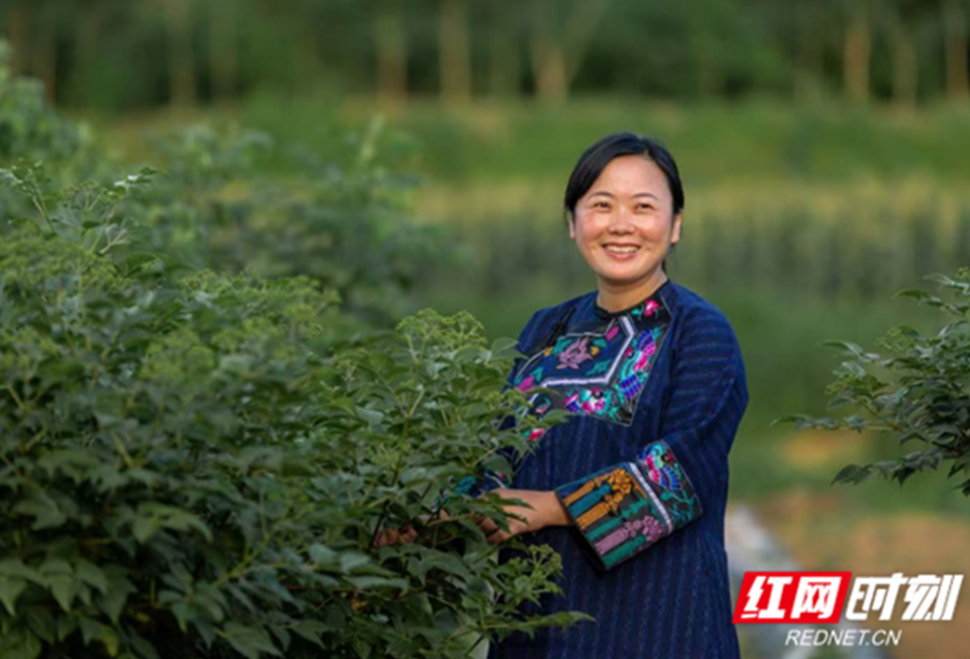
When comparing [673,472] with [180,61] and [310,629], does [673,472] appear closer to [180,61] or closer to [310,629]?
[310,629]

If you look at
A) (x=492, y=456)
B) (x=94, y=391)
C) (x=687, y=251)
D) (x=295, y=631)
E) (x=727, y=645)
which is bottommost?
(x=687, y=251)

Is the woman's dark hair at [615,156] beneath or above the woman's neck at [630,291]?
above

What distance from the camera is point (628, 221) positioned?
265 cm

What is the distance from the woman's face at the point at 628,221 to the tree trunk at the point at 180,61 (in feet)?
86.9

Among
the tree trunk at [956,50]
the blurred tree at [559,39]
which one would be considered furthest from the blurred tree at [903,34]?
the blurred tree at [559,39]

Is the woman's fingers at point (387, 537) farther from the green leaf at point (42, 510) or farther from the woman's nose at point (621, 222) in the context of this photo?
the woman's nose at point (621, 222)

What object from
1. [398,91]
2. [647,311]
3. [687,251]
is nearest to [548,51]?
[398,91]

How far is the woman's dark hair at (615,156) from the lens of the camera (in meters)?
2.66

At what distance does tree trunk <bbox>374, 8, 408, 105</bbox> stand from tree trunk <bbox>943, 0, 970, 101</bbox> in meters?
9.54

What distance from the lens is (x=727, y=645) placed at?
2617 millimetres

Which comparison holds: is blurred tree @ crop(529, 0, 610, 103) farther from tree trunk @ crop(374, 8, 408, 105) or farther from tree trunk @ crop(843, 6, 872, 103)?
tree trunk @ crop(843, 6, 872, 103)

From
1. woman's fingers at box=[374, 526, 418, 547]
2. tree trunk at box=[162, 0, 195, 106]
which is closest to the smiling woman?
woman's fingers at box=[374, 526, 418, 547]

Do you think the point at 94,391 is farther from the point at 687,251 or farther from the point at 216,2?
the point at 216,2

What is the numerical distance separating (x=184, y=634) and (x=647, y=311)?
0.94m
